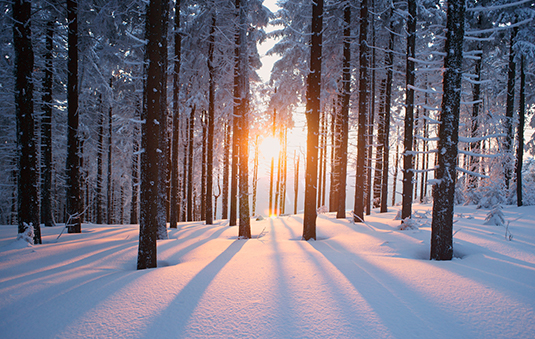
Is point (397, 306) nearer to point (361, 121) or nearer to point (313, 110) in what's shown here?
point (313, 110)

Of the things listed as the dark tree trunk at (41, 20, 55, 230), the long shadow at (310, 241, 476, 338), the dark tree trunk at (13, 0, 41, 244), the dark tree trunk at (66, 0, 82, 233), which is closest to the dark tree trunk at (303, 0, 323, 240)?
the long shadow at (310, 241, 476, 338)

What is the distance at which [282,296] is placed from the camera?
3275mm

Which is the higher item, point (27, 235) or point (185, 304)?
point (185, 304)

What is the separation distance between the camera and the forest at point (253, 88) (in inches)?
194

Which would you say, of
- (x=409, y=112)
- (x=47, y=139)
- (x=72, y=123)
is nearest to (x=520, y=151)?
(x=409, y=112)

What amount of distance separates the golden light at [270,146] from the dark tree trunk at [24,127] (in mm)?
17786

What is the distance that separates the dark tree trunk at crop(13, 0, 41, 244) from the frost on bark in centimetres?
1130

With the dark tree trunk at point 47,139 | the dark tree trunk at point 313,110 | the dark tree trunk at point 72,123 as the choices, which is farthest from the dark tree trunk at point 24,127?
the dark tree trunk at point 313,110

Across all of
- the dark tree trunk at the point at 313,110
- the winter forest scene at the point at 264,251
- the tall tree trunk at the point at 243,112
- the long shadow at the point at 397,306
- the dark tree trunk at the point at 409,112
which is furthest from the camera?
the tall tree trunk at the point at 243,112

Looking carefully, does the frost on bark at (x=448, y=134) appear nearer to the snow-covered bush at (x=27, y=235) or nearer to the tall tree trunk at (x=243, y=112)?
the tall tree trunk at (x=243, y=112)

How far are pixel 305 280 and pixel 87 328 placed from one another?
2990 millimetres

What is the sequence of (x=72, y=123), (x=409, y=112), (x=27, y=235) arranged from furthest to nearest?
(x=72, y=123) → (x=409, y=112) → (x=27, y=235)

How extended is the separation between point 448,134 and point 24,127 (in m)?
11.7

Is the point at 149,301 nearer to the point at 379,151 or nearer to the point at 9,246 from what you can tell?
the point at 9,246
